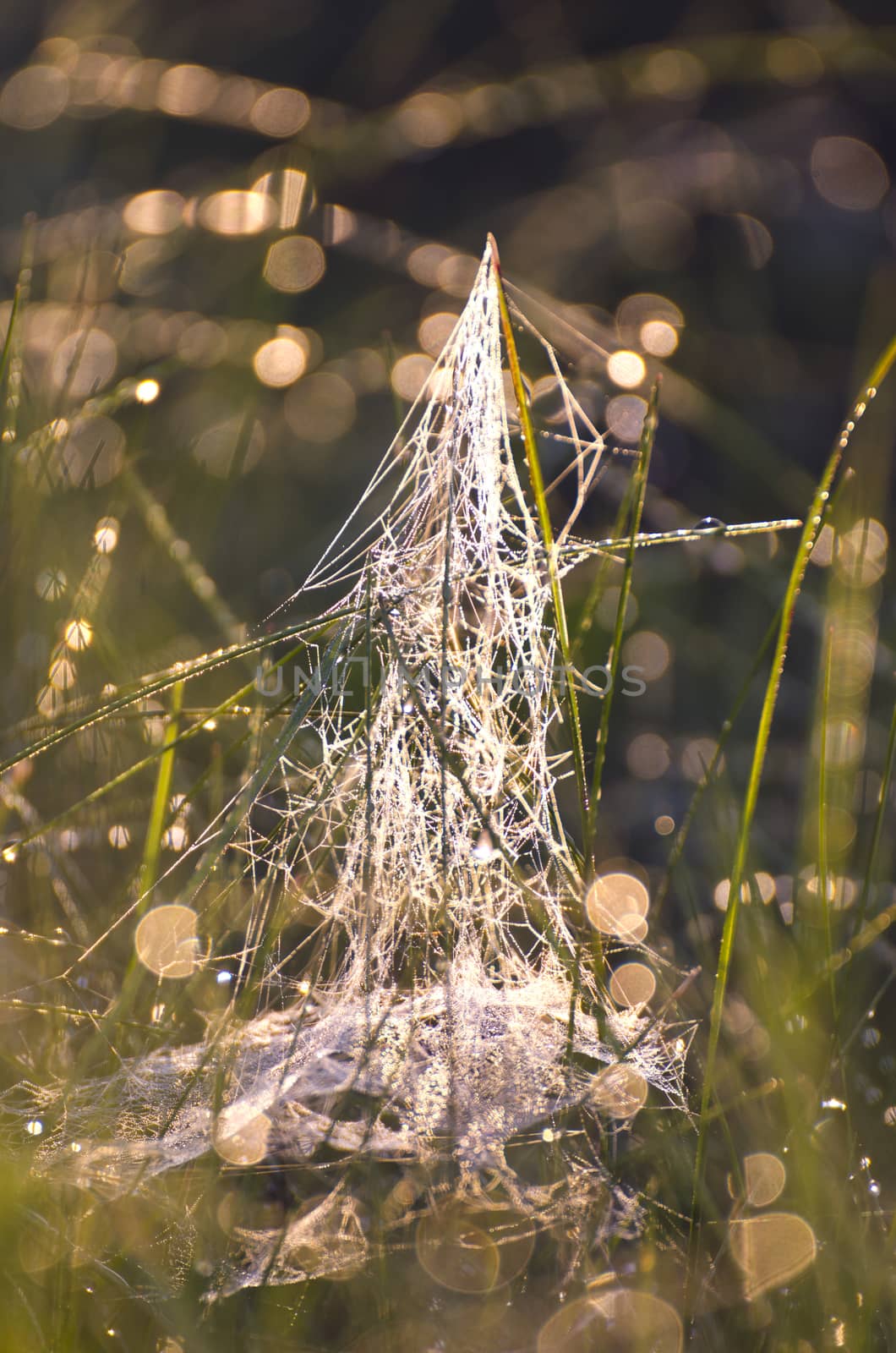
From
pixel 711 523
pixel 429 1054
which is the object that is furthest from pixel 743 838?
pixel 711 523

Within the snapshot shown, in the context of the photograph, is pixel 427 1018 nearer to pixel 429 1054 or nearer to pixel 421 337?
pixel 429 1054

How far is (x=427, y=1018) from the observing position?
0.86 metres

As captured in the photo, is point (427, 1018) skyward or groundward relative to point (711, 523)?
groundward

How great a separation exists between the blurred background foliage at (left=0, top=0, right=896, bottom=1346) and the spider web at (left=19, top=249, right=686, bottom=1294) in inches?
4.6

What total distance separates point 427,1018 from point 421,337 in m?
1.54

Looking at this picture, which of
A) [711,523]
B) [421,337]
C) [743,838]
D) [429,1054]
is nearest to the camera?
[743,838]

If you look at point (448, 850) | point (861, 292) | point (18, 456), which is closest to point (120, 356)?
point (18, 456)

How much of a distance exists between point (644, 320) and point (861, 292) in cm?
52

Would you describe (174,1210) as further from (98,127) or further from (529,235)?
(529,235)

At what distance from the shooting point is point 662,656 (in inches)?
66.9

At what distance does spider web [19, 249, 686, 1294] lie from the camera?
0.68 m

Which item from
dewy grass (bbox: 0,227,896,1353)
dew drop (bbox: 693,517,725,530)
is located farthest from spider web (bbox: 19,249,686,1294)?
dew drop (bbox: 693,517,725,530)

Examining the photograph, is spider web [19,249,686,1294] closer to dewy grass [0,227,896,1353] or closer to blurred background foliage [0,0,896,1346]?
dewy grass [0,227,896,1353]

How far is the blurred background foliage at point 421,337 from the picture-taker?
0.98m
